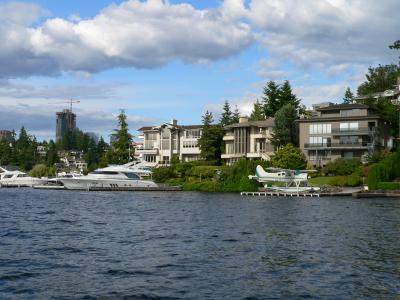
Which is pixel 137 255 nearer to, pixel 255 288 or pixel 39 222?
pixel 255 288

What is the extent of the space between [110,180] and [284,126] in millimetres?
33435

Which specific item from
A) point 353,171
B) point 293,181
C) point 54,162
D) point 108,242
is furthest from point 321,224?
point 54,162

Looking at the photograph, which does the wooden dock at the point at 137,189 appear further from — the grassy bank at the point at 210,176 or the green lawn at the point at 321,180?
the green lawn at the point at 321,180

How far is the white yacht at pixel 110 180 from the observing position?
100250 millimetres

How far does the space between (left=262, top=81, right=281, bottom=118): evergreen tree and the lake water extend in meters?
83.7

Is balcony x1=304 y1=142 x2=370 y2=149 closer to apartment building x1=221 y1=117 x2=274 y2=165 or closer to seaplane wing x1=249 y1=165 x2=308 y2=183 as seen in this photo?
apartment building x1=221 y1=117 x2=274 y2=165

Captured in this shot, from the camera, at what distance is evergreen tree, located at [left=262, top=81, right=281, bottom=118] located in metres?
122

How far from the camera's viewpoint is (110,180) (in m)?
101

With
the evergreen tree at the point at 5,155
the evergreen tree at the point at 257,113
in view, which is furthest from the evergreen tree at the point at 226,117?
the evergreen tree at the point at 5,155

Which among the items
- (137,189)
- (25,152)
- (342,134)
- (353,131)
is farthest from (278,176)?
(25,152)

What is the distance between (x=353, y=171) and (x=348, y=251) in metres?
66.2

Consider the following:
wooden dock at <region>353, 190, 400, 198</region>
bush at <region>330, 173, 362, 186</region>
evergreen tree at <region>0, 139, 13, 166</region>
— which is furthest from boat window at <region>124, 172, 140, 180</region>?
evergreen tree at <region>0, 139, 13, 166</region>

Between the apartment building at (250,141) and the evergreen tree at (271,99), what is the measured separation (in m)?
8.11

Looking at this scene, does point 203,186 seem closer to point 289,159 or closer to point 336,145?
point 289,159
